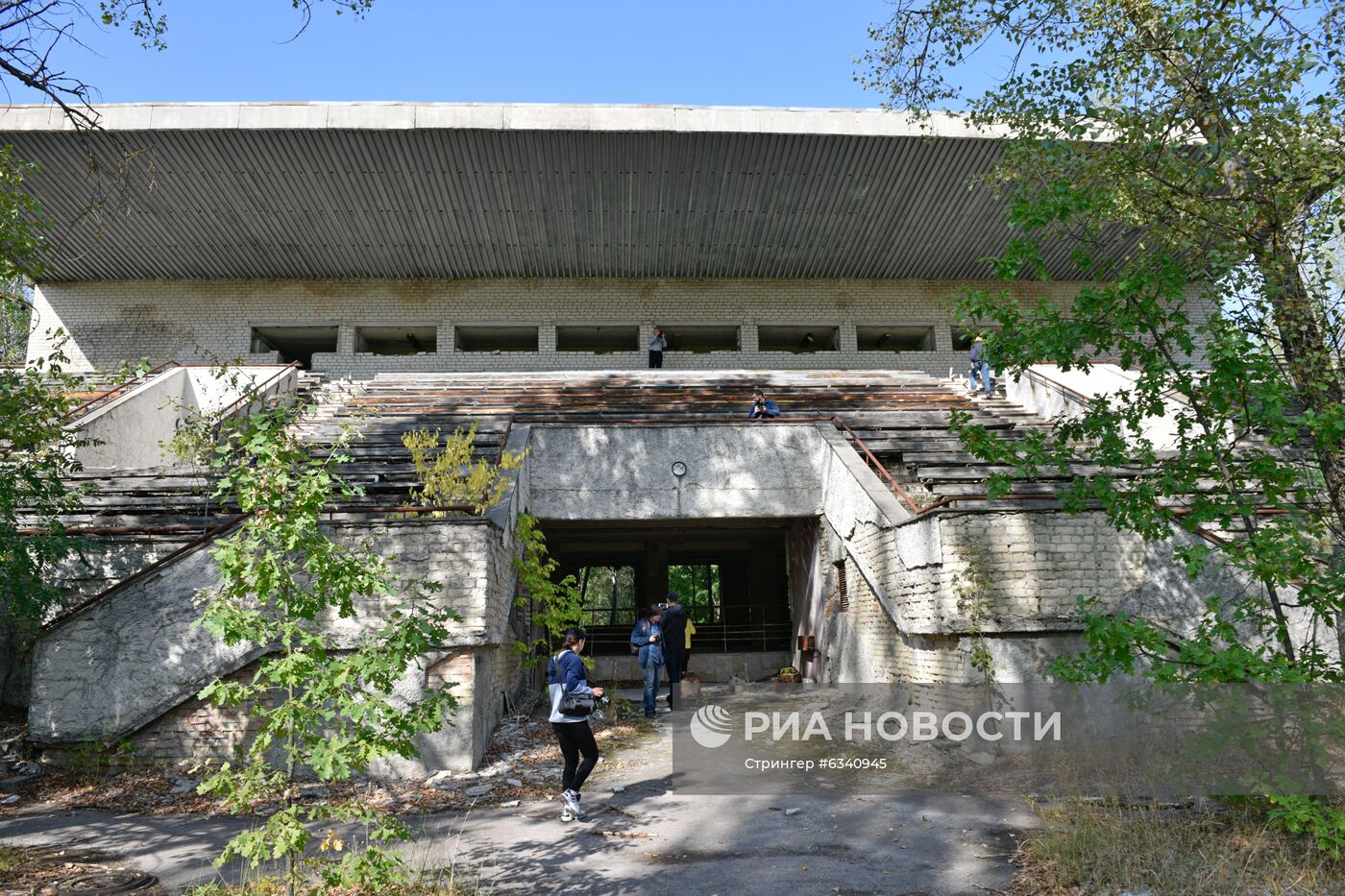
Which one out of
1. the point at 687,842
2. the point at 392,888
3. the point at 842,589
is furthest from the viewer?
the point at 842,589

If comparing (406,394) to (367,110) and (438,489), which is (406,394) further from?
(438,489)

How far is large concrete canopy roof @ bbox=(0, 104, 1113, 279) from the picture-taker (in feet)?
55.5

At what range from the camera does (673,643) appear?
11688 mm

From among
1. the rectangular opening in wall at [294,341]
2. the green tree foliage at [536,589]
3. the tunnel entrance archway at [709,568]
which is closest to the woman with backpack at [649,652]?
the green tree foliage at [536,589]

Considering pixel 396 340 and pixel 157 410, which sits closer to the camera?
pixel 157 410

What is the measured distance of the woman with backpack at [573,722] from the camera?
22.0 ft

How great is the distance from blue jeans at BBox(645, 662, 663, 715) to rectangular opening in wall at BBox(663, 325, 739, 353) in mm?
12670

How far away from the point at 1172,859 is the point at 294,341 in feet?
75.5

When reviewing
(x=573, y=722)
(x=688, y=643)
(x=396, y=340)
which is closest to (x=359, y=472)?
(x=688, y=643)

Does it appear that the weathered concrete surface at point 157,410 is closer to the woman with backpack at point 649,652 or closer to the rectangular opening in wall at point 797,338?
the woman with backpack at point 649,652

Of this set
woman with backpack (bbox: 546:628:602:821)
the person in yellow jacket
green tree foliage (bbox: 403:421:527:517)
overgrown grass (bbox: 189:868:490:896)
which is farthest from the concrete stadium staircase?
the person in yellow jacket

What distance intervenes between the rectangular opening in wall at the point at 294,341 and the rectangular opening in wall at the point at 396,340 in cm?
82

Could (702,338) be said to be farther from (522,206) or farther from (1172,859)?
(1172,859)

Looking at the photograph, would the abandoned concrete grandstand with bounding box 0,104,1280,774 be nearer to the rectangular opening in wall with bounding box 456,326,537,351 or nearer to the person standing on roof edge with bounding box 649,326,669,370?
the rectangular opening in wall with bounding box 456,326,537,351
